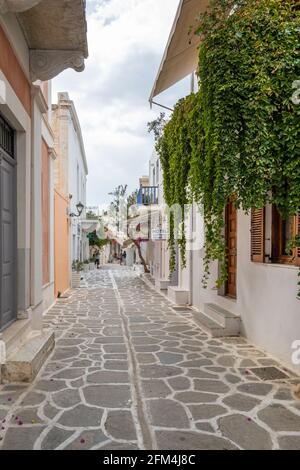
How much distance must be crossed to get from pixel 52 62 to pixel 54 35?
1.86 feet

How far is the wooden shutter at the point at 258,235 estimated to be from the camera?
638cm

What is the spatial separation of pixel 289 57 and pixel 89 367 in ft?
16.1

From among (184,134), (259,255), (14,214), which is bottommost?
(259,255)

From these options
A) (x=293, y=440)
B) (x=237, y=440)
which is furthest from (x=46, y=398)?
(x=293, y=440)

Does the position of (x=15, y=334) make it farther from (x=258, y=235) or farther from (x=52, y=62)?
(x=52, y=62)

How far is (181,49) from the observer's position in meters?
6.72

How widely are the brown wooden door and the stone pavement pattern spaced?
165 centimetres

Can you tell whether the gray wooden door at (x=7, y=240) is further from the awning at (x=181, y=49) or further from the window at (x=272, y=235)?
the window at (x=272, y=235)

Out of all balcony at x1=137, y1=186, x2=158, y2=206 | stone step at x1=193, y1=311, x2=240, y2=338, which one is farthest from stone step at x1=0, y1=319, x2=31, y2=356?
balcony at x1=137, y1=186, x2=158, y2=206

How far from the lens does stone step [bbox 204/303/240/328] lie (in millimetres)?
7270

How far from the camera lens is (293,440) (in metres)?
3.29

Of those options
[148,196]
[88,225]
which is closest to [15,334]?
[148,196]

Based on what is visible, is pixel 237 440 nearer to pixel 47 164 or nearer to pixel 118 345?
pixel 118 345

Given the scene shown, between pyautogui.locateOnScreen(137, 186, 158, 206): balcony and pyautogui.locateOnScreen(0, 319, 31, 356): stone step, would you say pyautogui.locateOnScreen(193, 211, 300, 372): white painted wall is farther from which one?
pyautogui.locateOnScreen(137, 186, 158, 206): balcony
